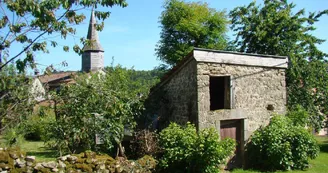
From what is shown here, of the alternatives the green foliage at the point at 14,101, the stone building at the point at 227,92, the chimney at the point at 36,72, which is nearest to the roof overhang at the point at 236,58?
the stone building at the point at 227,92

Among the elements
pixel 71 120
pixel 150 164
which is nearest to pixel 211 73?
pixel 150 164

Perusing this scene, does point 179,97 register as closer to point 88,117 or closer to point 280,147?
point 88,117

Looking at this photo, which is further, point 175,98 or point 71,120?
point 175,98

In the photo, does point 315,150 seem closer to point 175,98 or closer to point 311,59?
point 175,98

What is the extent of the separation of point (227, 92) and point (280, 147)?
2.61 metres

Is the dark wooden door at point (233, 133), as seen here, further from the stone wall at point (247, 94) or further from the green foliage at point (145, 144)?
the green foliage at point (145, 144)

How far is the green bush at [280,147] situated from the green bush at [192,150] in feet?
6.74

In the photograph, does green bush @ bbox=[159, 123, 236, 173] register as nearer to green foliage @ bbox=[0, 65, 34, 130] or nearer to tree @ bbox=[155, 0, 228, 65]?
green foliage @ bbox=[0, 65, 34, 130]

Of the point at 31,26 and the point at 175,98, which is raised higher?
the point at 31,26

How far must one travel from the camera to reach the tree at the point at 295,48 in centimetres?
1600

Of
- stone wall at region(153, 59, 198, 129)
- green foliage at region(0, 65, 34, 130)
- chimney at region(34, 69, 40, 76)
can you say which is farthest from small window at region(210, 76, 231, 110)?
green foliage at region(0, 65, 34, 130)

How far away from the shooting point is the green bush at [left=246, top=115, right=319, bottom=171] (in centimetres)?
1069

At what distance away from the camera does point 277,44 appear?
16.2 metres

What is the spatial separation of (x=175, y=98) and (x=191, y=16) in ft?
44.5
